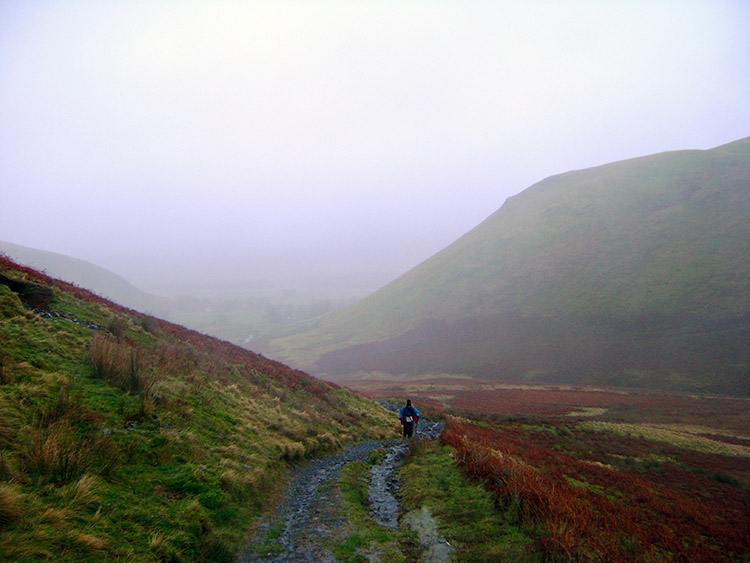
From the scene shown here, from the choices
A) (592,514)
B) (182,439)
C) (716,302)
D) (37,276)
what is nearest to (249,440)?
(182,439)

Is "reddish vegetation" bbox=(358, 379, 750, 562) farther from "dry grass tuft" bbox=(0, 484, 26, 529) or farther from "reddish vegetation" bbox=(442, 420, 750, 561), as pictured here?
"dry grass tuft" bbox=(0, 484, 26, 529)

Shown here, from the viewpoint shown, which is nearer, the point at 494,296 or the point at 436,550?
the point at 436,550

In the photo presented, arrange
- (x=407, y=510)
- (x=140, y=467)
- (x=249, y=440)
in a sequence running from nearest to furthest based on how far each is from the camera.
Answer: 1. (x=140, y=467)
2. (x=407, y=510)
3. (x=249, y=440)

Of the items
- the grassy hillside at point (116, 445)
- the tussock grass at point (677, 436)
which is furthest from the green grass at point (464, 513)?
the tussock grass at point (677, 436)

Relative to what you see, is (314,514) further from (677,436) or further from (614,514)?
(677,436)

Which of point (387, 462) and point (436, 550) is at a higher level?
point (436, 550)

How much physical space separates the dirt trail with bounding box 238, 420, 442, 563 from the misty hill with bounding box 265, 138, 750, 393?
259ft

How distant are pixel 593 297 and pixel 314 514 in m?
111

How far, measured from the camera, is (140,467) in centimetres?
749

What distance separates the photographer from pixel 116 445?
7277mm

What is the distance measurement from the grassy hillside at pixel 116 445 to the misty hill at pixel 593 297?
271ft

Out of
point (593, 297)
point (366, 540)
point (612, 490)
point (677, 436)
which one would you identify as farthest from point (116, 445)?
point (593, 297)

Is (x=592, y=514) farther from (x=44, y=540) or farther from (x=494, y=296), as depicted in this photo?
(x=494, y=296)

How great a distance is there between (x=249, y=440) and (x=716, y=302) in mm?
110192
